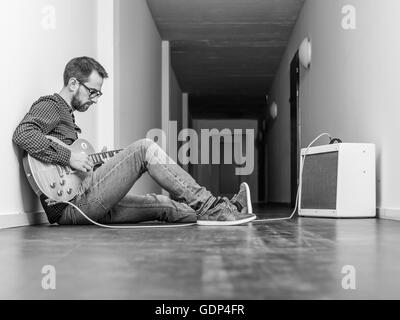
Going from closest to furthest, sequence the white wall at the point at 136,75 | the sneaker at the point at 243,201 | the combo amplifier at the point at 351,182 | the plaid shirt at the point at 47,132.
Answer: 1. the plaid shirt at the point at 47,132
2. the sneaker at the point at 243,201
3. the combo amplifier at the point at 351,182
4. the white wall at the point at 136,75

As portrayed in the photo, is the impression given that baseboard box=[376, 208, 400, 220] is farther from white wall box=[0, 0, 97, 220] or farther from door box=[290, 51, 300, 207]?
door box=[290, 51, 300, 207]

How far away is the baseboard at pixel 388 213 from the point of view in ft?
8.50

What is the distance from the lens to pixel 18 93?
231cm

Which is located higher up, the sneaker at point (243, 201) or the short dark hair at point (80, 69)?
the short dark hair at point (80, 69)

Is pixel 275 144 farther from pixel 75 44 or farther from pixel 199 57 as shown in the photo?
pixel 75 44

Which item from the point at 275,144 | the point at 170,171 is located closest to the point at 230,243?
the point at 170,171

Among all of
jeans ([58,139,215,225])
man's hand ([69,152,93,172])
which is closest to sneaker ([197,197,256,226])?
jeans ([58,139,215,225])

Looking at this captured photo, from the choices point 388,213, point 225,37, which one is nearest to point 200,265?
point 388,213

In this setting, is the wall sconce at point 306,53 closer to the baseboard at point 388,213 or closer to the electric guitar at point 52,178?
the baseboard at point 388,213

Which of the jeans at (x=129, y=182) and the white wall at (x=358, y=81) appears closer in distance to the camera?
the jeans at (x=129, y=182)

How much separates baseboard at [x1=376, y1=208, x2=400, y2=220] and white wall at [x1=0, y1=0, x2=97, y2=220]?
1.73 meters

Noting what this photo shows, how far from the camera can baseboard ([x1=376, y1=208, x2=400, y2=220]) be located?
259cm

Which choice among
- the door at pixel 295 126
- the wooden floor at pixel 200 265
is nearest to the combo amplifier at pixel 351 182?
the wooden floor at pixel 200 265

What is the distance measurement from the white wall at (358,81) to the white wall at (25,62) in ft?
5.57
